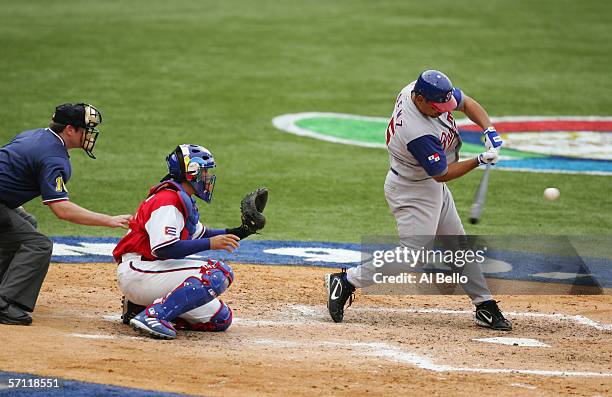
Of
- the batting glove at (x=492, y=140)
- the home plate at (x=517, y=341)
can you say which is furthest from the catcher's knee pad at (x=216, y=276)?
the batting glove at (x=492, y=140)

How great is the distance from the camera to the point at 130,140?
14547 millimetres

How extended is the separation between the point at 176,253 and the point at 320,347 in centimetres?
107

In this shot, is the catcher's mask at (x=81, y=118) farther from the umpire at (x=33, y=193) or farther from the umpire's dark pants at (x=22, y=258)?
the umpire's dark pants at (x=22, y=258)

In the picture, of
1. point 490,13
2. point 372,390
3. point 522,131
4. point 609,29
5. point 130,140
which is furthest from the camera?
point 490,13

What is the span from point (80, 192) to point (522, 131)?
6892 mm

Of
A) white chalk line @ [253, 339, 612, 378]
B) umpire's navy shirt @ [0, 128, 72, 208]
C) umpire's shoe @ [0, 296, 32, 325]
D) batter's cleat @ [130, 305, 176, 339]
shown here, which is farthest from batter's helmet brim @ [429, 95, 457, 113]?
umpire's shoe @ [0, 296, 32, 325]

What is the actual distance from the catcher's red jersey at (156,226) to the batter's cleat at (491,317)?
2.07 metres

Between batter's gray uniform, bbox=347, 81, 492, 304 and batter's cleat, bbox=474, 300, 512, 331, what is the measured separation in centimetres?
7

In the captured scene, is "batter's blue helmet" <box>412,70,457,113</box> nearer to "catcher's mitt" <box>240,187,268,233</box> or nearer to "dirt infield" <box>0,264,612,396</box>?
"catcher's mitt" <box>240,187,268,233</box>

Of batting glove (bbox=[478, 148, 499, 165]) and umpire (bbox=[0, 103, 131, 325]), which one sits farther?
batting glove (bbox=[478, 148, 499, 165])

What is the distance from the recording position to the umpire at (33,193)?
6809 mm

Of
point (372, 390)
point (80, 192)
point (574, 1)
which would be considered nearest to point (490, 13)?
point (574, 1)

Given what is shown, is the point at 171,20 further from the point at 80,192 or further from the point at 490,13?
the point at 80,192

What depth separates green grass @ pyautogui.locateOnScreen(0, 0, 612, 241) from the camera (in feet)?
38.7
